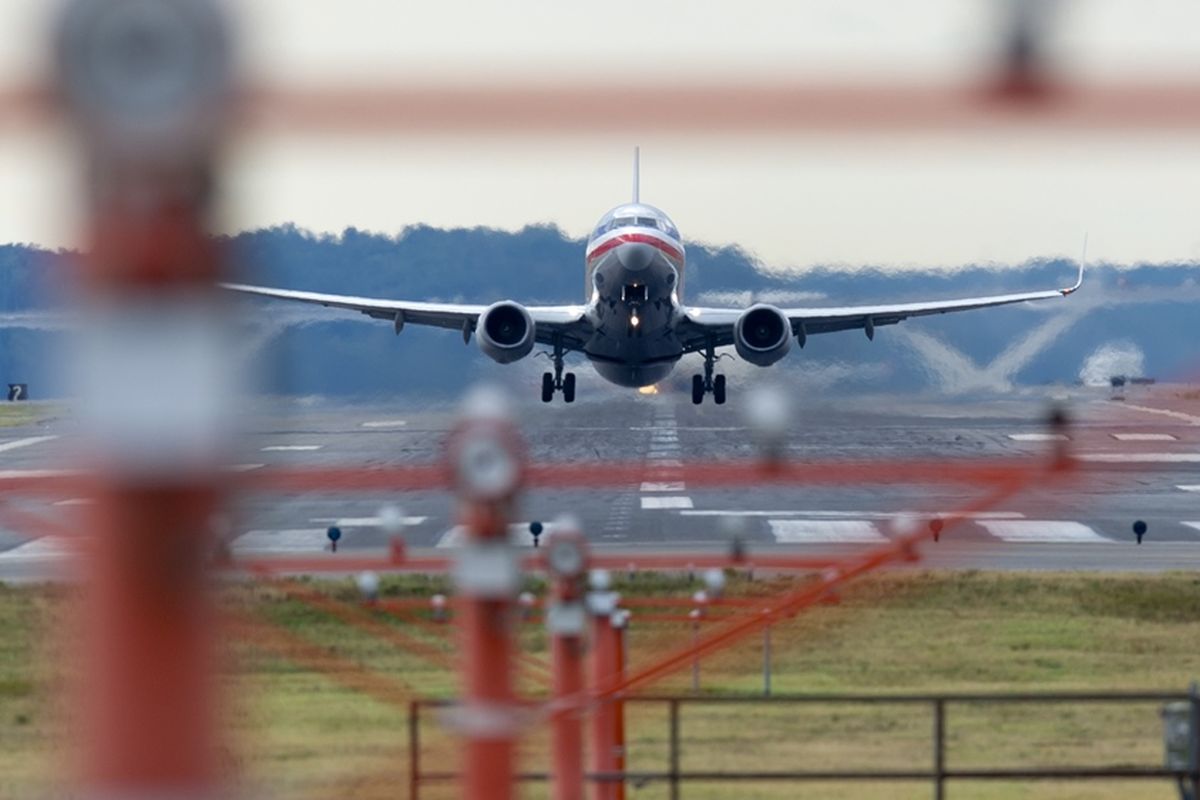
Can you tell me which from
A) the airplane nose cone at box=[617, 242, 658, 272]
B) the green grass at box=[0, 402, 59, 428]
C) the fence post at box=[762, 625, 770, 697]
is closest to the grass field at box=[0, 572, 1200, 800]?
the fence post at box=[762, 625, 770, 697]

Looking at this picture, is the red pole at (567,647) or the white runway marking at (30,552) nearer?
the red pole at (567,647)

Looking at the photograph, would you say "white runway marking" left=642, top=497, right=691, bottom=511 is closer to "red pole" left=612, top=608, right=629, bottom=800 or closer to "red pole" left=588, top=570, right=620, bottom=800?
"red pole" left=612, top=608, right=629, bottom=800

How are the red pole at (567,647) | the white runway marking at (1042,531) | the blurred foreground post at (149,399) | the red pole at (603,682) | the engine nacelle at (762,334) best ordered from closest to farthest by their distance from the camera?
the blurred foreground post at (149,399) < the red pole at (567,647) < the red pole at (603,682) < the white runway marking at (1042,531) < the engine nacelle at (762,334)

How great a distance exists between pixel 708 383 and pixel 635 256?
17.0 feet

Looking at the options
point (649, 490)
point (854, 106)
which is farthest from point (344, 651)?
point (854, 106)

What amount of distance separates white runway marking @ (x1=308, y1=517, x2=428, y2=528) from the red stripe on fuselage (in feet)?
35.6

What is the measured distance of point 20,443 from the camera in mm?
49156

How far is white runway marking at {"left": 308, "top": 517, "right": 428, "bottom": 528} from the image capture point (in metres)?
Answer: 32.1

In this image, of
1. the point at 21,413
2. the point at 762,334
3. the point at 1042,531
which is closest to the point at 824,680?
the point at 1042,531

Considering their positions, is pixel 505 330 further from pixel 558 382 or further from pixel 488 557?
pixel 488 557

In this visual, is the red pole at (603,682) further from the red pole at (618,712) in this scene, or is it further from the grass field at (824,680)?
the grass field at (824,680)

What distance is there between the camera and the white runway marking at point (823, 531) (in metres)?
29.6

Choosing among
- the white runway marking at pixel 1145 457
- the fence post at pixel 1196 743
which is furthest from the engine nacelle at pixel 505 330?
the fence post at pixel 1196 743

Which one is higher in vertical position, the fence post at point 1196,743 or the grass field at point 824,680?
the fence post at point 1196,743
